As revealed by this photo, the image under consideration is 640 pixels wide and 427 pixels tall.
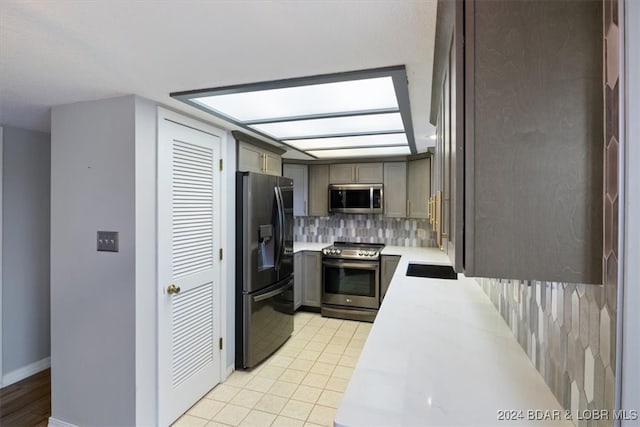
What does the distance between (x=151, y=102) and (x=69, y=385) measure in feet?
6.38

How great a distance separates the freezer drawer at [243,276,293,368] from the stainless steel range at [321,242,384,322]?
2.48 feet

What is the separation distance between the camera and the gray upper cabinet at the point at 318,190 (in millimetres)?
4391

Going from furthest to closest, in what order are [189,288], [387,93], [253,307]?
[253,307]
[189,288]
[387,93]

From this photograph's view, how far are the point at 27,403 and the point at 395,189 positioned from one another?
413cm

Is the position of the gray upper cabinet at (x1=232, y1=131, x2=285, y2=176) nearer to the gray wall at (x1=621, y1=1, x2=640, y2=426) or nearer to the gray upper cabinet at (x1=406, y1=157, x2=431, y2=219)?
the gray upper cabinet at (x1=406, y1=157, x2=431, y2=219)

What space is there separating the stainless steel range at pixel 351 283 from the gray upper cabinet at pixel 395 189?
58 cm

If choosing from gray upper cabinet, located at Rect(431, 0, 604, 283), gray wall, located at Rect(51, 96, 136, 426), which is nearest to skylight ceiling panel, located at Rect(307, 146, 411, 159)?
gray wall, located at Rect(51, 96, 136, 426)

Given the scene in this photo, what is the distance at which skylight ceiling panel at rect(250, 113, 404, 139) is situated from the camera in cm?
215

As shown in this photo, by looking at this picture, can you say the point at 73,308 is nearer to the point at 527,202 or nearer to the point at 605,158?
the point at 527,202

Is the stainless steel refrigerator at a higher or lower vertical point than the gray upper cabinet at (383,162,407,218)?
lower

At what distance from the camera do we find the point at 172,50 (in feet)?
4.29

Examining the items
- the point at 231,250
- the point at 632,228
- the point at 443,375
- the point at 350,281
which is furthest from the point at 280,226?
the point at 632,228

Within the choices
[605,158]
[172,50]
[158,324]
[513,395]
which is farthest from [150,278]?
[605,158]

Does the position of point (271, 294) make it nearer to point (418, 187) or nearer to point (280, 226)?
point (280, 226)
